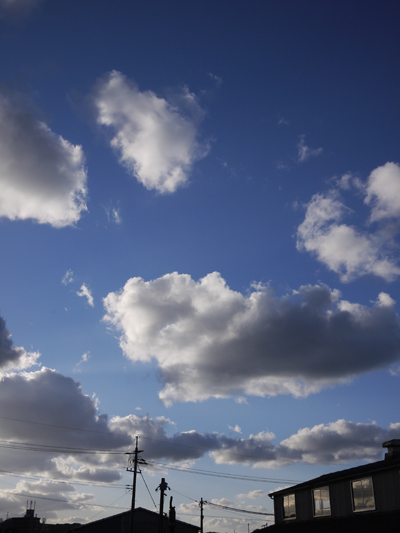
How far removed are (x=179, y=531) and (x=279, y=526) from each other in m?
29.2

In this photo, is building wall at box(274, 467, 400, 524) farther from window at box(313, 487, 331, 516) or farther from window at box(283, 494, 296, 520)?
window at box(283, 494, 296, 520)

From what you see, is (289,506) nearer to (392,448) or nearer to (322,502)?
(322,502)

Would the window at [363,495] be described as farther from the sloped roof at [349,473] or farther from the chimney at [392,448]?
the chimney at [392,448]

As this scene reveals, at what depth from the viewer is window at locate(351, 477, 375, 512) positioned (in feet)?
95.9

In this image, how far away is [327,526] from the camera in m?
31.2

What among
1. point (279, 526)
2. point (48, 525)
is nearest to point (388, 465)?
point (279, 526)

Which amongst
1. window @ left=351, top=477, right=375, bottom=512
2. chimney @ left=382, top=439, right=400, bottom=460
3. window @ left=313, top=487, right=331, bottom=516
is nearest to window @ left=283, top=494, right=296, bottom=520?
window @ left=313, top=487, right=331, bottom=516

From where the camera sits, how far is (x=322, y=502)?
33.8m

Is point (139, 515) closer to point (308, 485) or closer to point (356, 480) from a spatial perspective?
point (308, 485)

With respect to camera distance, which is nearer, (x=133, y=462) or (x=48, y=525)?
(x=133, y=462)

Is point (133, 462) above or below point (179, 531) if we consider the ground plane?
above

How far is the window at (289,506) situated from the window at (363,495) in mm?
8174

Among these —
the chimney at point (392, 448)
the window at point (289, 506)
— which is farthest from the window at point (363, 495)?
the window at point (289, 506)

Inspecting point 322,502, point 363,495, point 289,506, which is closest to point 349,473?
point 363,495
